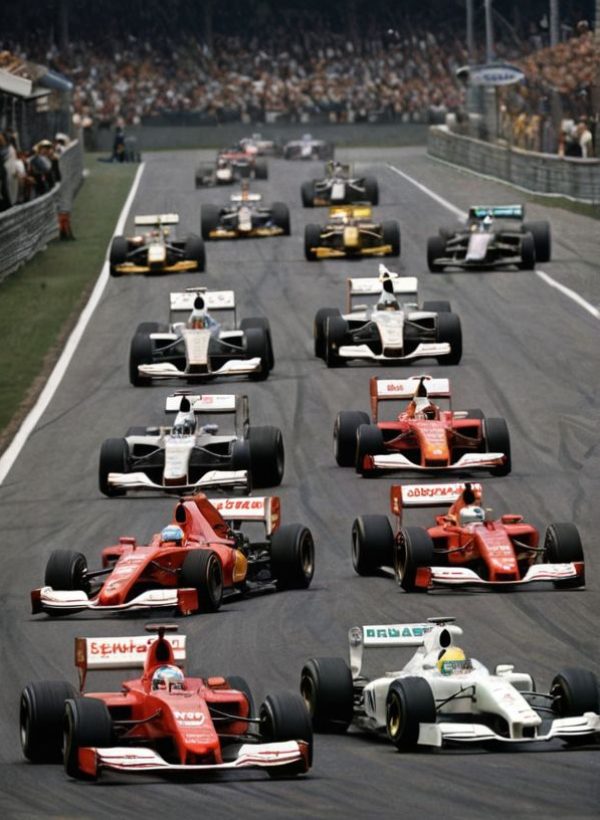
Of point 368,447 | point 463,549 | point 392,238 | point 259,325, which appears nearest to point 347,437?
point 368,447

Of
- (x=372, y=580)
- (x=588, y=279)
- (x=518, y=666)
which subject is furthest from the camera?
(x=588, y=279)

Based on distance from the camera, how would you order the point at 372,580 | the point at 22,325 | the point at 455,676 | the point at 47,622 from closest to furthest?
the point at 455,676 → the point at 47,622 → the point at 372,580 → the point at 22,325

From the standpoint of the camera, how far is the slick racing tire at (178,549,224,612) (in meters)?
17.1

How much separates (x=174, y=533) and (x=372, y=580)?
199 cm

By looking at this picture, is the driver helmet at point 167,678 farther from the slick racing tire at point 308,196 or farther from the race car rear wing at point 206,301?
the slick racing tire at point 308,196

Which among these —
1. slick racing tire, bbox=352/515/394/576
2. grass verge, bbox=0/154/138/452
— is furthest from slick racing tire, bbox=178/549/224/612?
grass verge, bbox=0/154/138/452

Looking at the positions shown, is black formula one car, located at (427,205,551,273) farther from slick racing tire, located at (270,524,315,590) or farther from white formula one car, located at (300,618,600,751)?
white formula one car, located at (300,618,600,751)

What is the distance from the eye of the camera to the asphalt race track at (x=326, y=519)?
11953 millimetres

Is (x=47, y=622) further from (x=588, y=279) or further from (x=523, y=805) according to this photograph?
(x=588, y=279)

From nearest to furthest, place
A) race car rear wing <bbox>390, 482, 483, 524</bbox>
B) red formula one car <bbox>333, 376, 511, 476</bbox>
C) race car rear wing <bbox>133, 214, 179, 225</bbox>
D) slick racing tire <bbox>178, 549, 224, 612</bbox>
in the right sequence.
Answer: slick racing tire <bbox>178, 549, 224, 612</bbox> → race car rear wing <bbox>390, 482, 483, 524</bbox> → red formula one car <bbox>333, 376, 511, 476</bbox> → race car rear wing <bbox>133, 214, 179, 225</bbox>

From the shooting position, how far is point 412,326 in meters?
30.9

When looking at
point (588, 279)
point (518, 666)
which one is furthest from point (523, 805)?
point (588, 279)

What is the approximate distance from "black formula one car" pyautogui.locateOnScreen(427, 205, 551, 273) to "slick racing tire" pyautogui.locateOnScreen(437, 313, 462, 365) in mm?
9545

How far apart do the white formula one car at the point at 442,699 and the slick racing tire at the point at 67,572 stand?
4207mm
